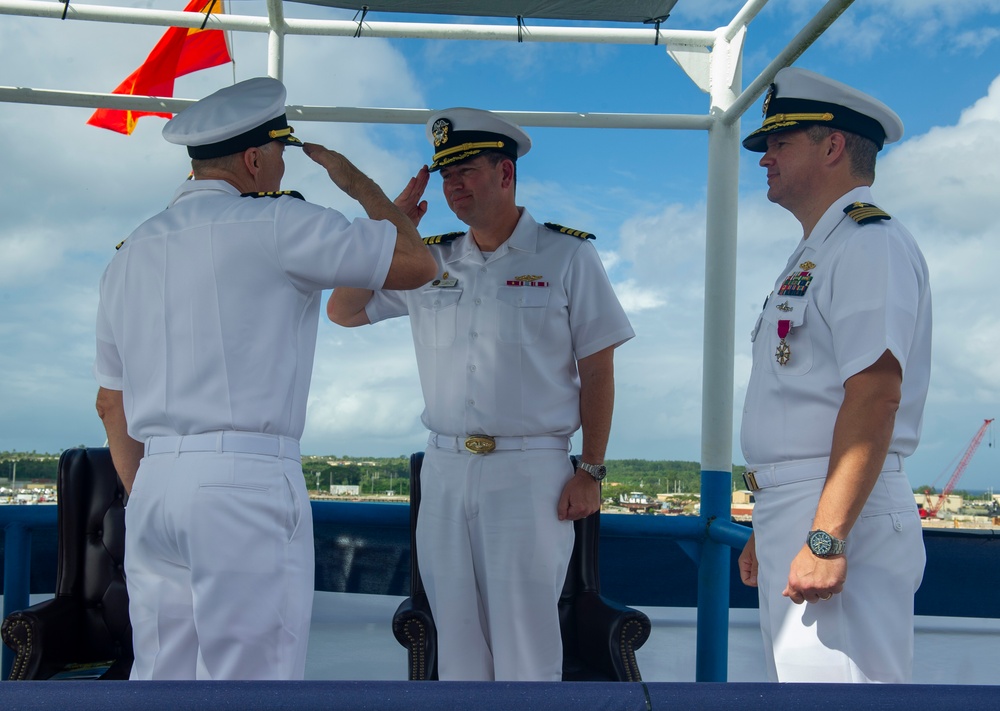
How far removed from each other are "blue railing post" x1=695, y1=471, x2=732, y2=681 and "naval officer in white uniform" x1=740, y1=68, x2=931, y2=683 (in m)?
1.60

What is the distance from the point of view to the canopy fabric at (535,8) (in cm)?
349

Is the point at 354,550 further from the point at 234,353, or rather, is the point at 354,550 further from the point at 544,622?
the point at 234,353

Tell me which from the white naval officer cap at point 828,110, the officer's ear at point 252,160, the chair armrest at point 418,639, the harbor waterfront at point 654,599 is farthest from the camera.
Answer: the harbor waterfront at point 654,599

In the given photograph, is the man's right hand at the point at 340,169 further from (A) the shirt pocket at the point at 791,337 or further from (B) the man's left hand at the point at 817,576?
(B) the man's left hand at the point at 817,576

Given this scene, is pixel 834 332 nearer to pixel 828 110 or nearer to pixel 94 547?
pixel 828 110

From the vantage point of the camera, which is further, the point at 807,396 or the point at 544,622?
the point at 544,622

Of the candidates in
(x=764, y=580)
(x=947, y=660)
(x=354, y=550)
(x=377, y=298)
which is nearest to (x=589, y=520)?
(x=377, y=298)

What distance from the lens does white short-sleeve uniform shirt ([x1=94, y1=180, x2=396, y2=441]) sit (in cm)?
198

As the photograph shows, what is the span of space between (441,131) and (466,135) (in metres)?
0.08

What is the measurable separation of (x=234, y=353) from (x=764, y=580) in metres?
1.19

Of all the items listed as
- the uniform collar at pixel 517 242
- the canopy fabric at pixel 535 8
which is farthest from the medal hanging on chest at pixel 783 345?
the canopy fabric at pixel 535 8

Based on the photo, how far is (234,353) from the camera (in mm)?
1984

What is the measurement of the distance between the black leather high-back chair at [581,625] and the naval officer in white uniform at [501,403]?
0.09 m

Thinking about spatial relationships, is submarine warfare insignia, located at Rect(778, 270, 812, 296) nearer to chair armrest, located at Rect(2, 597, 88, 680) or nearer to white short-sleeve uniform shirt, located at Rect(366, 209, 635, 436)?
white short-sleeve uniform shirt, located at Rect(366, 209, 635, 436)
